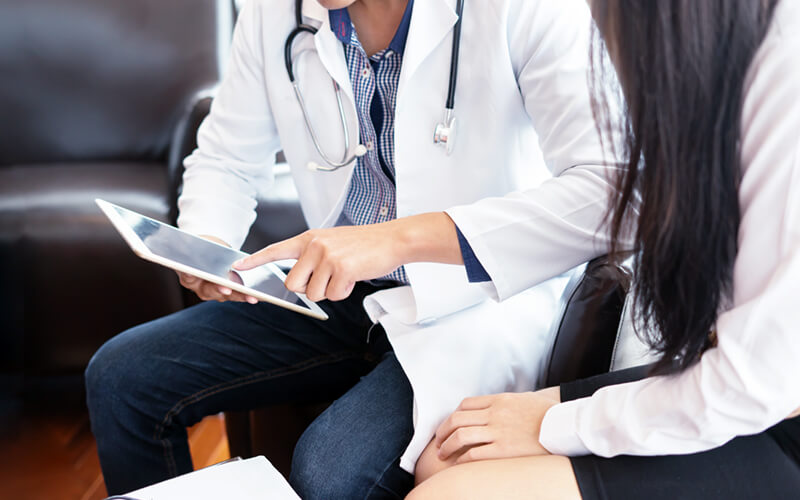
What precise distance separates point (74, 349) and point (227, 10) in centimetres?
98

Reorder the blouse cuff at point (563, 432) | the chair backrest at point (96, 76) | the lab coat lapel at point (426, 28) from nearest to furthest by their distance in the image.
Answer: the blouse cuff at point (563, 432), the lab coat lapel at point (426, 28), the chair backrest at point (96, 76)

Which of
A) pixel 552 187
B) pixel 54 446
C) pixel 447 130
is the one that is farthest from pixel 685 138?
pixel 54 446

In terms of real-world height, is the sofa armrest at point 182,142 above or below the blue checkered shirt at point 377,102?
below

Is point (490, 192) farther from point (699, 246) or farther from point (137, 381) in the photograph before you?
point (137, 381)

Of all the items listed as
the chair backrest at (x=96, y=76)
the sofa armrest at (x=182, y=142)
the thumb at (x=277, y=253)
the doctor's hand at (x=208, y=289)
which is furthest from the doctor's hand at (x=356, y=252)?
the chair backrest at (x=96, y=76)

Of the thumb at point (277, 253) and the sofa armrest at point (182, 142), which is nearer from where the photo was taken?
the thumb at point (277, 253)

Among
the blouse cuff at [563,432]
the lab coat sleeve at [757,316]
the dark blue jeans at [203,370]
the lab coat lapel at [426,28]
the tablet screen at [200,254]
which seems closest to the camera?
the lab coat sleeve at [757,316]

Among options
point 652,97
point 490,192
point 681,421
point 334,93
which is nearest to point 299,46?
point 334,93

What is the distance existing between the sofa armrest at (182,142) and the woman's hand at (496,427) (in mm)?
935

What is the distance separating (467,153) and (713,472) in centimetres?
52

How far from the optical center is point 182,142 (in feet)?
5.38

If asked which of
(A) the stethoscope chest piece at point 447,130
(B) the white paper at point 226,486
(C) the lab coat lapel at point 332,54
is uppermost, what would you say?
(C) the lab coat lapel at point 332,54

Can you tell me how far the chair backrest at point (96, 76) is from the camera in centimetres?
186

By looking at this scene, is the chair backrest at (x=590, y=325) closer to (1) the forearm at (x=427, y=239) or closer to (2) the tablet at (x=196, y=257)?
(1) the forearm at (x=427, y=239)
